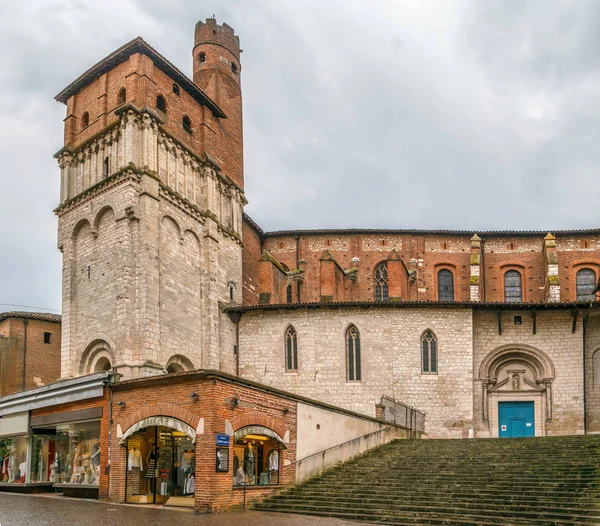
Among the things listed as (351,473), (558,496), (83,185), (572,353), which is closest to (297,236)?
(83,185)

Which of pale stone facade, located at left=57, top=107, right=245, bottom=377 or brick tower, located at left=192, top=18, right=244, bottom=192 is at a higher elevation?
brick tower, located at left=192, top=18, right=244, bottom=192

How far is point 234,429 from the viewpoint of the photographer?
787 inches

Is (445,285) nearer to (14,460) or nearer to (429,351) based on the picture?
(429,351)

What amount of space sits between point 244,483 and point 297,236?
24.3 metres

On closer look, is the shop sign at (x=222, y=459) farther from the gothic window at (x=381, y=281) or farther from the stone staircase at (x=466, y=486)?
the gothic window at (x=381, y=281)

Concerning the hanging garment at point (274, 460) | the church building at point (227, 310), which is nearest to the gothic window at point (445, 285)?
the church building at point (227, 310)

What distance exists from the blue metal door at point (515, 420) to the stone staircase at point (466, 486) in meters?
10.3

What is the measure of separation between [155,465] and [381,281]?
23705mm

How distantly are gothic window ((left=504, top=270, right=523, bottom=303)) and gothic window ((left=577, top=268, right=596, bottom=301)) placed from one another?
3.25 m

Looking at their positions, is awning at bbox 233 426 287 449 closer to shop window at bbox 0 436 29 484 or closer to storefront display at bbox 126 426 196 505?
storefront display at bbox 126 426 196 505

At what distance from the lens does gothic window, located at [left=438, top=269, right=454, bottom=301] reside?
142 feet

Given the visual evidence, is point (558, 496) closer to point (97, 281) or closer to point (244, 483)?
point (244, 483)

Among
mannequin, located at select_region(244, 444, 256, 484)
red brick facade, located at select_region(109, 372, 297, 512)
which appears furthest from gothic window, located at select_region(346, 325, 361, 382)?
mannequin, located at select_region(244, 444, 256, 484)

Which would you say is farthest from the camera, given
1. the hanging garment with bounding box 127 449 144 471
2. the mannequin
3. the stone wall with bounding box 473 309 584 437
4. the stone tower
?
the stone wall with bounding box 473 309 584 437
